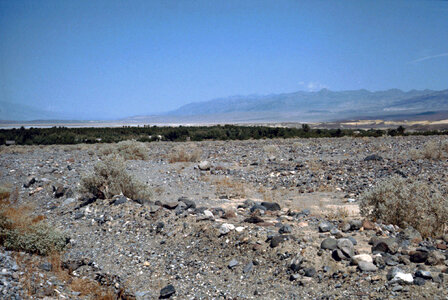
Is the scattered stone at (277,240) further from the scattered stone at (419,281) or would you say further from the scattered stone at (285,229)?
the scattered stone at (419,281)

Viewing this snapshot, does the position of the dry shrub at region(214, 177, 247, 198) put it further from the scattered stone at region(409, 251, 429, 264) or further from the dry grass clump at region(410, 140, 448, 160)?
the dry grass clump at region(410, 140, 448, 160)

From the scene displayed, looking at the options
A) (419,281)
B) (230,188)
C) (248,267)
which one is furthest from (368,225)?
(230,188)

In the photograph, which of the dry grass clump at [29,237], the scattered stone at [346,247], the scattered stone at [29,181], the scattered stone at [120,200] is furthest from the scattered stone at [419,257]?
the scattered stone at [29,181]

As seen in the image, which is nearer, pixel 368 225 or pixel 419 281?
pixel 419 281

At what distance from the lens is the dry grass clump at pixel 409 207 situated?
5843 mm

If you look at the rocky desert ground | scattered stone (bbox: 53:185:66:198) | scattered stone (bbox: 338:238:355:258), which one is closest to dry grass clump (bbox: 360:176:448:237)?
the rocky desert ground

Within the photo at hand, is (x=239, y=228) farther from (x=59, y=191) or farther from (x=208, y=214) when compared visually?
(x=59, y=191)

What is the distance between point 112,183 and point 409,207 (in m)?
6.24

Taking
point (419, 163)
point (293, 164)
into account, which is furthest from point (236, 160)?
point (419, 163)

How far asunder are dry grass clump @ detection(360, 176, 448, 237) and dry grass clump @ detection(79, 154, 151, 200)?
512 cm

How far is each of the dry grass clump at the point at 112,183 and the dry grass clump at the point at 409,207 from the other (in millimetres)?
5119

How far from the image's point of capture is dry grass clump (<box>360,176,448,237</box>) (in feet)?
19.2

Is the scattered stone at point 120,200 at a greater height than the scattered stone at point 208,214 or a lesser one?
greater

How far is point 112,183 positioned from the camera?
27.5 feet
